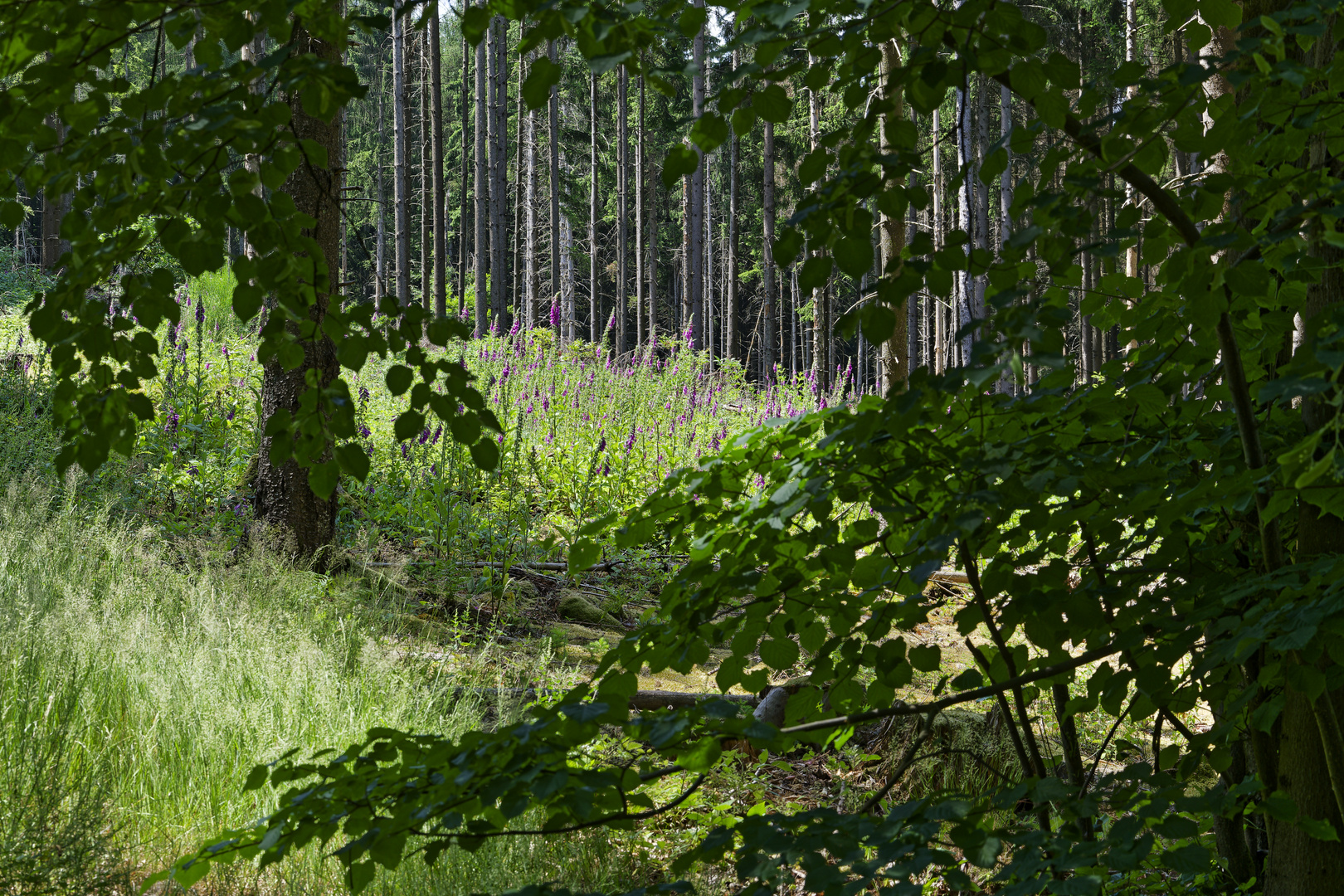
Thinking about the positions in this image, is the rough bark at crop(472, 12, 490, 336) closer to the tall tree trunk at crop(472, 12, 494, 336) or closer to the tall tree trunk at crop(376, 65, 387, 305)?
the tall tree trunk at crop(472, 12, 494, 336)

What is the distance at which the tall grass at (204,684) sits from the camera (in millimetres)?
2330

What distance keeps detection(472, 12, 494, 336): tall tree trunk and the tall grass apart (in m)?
11.5

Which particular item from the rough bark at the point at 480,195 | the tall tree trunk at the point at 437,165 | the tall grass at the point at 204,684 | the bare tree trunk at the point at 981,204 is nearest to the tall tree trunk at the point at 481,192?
the rough bark at the point at 480,195

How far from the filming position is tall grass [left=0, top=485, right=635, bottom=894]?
91.7 inches

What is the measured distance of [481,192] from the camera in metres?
19.0

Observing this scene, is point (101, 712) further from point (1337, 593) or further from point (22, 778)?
point (1337, 593)

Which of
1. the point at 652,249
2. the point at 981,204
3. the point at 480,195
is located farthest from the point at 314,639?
the point at 652,249

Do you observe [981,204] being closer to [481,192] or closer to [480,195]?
[480,195]

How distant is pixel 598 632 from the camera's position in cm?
487

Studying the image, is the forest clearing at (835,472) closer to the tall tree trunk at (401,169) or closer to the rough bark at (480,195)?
the rough bark at (480,195)

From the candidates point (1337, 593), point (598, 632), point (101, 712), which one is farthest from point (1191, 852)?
point (598, 632)

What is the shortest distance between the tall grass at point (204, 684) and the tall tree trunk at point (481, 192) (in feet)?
37.6

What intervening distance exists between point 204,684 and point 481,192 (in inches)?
687

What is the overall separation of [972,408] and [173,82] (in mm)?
1194
